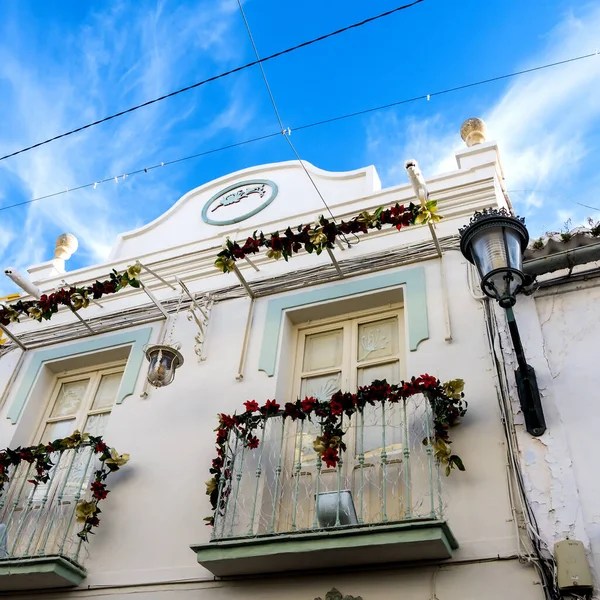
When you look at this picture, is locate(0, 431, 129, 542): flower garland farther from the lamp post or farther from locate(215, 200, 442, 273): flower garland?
the lamp post

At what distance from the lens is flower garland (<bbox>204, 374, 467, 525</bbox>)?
4477 mm

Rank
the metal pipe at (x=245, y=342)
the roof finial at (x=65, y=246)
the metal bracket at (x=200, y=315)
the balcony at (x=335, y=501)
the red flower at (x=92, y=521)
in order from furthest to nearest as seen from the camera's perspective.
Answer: the roof finial at (x=65, y=246), the metal bracket at (x=200, y=315), the metal pipe at (x=245, y=342), the red flower at (x=92, y=521), the balcony at (x=335, y=501)

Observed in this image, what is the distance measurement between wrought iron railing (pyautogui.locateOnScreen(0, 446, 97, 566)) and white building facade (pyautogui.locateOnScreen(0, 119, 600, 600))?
0.08ft

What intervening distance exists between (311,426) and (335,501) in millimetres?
1085

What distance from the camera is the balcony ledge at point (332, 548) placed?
393 cm

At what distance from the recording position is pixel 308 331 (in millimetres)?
6188

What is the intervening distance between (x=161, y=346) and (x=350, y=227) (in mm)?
1850

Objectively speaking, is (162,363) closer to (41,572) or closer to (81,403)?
(81,403)

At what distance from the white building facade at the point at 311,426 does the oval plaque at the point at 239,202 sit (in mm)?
176

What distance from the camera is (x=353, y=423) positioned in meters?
5.11

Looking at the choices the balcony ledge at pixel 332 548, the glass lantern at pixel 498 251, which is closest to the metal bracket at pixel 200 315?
the balcony ledge at pixel 332 548

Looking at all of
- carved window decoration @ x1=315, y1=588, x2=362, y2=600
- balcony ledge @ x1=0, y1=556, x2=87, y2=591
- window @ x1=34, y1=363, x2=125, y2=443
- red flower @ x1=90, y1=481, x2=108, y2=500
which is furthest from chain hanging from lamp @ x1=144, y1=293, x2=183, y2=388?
carved window decoration @ x1=315, y1=588, x2=362, y2=600

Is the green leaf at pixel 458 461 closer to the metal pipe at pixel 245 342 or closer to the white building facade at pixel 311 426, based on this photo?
the white building facade at pixel 311 426

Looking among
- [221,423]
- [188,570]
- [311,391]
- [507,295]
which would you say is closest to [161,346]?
[221,423]
